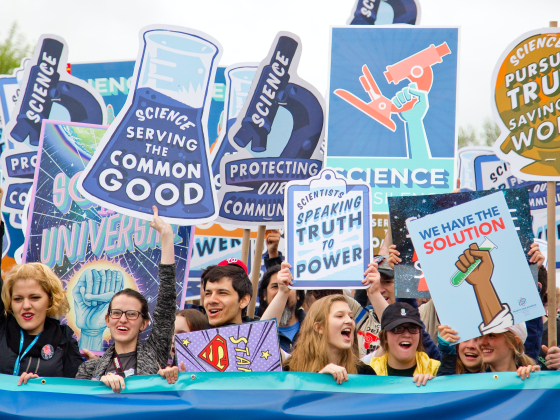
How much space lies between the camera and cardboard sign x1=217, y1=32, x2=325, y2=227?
193 inches

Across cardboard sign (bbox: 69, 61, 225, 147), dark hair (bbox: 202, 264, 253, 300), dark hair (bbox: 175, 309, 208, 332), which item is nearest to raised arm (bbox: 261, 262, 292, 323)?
dark hair (bbox: 202, 264, 253, 300)

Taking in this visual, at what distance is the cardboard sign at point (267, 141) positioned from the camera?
489cm

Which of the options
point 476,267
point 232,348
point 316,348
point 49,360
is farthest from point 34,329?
point 476,267

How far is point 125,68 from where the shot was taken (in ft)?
23.0

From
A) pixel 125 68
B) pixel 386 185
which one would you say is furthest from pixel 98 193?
pixel 125 68

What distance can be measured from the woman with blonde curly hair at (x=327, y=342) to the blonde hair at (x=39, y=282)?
4.05ft

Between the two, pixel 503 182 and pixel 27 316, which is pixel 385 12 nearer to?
pixel 503 182

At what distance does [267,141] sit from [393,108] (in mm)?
993

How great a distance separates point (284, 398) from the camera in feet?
10.1

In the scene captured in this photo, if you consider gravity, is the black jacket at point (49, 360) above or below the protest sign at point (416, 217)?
below

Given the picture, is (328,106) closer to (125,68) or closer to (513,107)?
(513,107)

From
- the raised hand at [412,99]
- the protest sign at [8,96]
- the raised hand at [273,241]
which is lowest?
the raised hand at [273,241]

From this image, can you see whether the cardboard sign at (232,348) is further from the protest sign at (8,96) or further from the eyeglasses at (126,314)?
the protest sign at (8,96)

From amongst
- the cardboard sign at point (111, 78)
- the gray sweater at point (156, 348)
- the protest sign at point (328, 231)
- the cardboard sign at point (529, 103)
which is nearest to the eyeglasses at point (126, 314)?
the gray sweater at point (156, 348)
